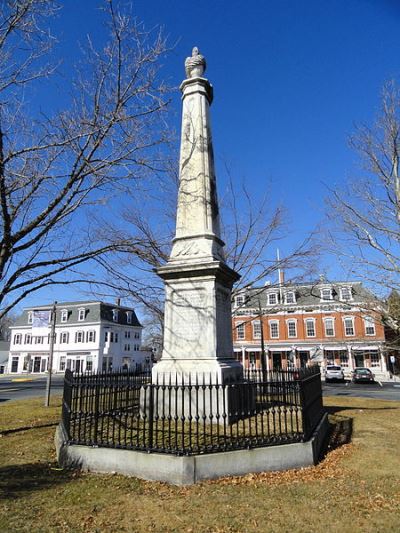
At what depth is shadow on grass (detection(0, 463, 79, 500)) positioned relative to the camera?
484 centimetres

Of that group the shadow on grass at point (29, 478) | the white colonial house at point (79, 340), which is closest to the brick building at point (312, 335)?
the white colonial house at point (79, 340)

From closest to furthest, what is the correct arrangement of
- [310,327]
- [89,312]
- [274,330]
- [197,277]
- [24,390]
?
[197,277] → [24,390] → [310,327] → [274,330] → [89,312]

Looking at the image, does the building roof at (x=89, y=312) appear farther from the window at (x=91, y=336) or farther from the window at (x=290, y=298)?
the window at (x=290, y=298)

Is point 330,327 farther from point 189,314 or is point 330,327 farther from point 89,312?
point 189,314

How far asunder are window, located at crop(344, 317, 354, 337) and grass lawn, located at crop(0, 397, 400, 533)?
38.3m

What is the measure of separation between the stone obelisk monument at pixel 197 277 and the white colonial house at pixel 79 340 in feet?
140

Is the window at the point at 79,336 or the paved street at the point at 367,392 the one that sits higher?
the window at the point at 79,336

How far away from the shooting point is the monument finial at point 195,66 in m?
10.5

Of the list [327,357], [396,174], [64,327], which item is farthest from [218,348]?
[64,327]

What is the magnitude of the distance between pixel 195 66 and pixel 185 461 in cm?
1016

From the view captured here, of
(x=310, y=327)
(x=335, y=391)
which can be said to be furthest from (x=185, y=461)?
(x=310, y=327)

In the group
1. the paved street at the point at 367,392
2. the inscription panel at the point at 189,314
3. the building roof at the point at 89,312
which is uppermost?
the building roof at the point at 89,312

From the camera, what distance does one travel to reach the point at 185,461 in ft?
16.8

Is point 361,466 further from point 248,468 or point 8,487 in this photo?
point 8,487
